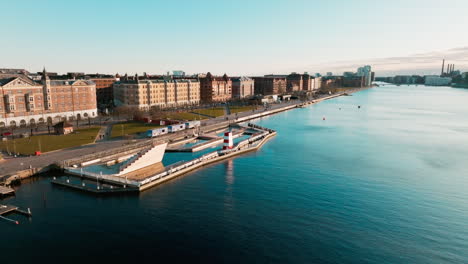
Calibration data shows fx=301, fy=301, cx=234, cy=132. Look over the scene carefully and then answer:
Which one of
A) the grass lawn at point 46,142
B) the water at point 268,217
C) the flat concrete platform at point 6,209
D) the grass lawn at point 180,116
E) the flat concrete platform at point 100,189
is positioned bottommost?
the water at point 268,217

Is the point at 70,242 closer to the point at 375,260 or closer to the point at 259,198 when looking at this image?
the point at 259,198

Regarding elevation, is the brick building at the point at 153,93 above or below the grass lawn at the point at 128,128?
above

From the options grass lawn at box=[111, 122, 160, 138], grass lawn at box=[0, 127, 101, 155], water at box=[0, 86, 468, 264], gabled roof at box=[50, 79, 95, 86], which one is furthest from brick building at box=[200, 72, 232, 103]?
water at box=[0, 86, 468, 264]

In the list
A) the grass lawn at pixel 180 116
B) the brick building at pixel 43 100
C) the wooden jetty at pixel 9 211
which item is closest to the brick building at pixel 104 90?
the brick building at pixel 43 100

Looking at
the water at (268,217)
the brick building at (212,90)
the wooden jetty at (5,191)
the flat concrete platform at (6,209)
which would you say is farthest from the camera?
the brick building at (212,90)

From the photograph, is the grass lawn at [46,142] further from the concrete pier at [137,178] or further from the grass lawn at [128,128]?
the concrete pier at [137,178]

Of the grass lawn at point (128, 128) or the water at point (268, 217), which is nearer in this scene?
the water at point (268, 217)

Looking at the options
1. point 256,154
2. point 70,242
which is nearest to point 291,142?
point 256,154
